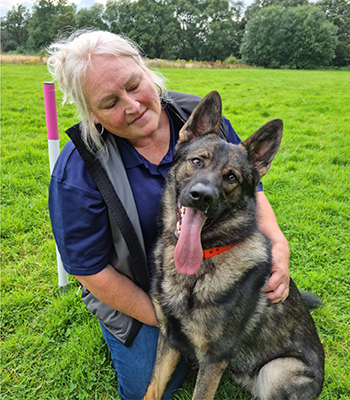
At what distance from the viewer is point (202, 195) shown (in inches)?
62.5

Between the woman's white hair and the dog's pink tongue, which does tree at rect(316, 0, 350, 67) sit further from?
the dog's pink tongue

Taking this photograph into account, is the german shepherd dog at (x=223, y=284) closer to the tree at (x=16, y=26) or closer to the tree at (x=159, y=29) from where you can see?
the tree at (x=159, y=29)

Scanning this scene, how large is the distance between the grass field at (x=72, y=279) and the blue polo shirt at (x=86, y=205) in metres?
0.86

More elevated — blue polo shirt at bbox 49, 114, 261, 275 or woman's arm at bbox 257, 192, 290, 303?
blue polo shirt at bbox 49, 114, 261, 275

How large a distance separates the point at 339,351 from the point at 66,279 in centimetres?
257

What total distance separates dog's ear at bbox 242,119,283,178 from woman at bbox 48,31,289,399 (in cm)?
49

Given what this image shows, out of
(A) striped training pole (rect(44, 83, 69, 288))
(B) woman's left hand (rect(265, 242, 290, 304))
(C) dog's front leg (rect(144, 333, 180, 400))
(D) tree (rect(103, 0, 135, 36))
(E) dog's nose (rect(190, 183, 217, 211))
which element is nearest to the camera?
(E) dog's nose (rect(190, 183, 217, 211))

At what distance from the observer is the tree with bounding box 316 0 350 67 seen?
148 ft

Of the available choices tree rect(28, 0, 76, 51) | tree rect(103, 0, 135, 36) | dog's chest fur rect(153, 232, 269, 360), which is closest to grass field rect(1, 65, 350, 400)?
dog's chest fur rect(153, 232, 269, 360)

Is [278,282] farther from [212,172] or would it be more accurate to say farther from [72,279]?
[72,279]

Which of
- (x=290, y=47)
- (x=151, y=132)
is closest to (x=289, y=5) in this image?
(x=290, y=47)

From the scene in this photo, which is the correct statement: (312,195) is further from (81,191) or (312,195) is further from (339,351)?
(81,191)

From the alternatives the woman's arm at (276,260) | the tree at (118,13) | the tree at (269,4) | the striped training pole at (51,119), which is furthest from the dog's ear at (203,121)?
the tree at (269,4)

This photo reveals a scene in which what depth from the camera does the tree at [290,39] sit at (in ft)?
139
